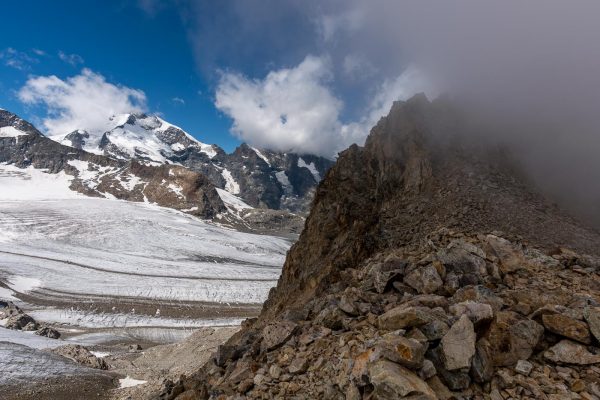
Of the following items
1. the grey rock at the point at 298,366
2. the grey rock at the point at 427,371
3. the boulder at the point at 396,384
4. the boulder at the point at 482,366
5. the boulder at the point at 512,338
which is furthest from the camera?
the grey rock at the point at 298,366

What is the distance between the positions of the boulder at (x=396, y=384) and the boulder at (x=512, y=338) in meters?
1.90

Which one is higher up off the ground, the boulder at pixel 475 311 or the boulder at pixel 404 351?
the boulder at pixel 475 311

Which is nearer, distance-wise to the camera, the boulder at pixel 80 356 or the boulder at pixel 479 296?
the boulder at pixel 479 296

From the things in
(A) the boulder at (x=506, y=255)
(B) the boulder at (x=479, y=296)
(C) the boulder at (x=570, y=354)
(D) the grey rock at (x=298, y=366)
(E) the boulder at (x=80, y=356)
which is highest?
(A) the boulder at (x=506, y=255)

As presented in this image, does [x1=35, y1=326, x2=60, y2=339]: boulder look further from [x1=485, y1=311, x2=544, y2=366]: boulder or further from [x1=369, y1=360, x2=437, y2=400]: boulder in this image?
[x1=485, y1=311, x2=544, y2=366]: boulder

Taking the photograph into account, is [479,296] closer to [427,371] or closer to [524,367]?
[524,367]

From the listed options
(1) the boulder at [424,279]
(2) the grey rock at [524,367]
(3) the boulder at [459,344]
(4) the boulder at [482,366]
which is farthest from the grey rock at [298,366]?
(2) the grey rock at [524,367]

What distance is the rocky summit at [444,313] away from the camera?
25.2 feet

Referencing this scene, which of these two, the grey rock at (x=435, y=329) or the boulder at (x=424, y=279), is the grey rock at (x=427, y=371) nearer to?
the grey rock at (x=435, y=329)

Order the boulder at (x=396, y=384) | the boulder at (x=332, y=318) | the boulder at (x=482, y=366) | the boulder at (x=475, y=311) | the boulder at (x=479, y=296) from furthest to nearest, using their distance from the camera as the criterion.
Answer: the boulder at (x=332, y=318) < the boulder at (x=479, y=296) < the boulder at (x=475, y=311) < the boulder at (x=482, y=366) < the boulder at (x=396, y=384)

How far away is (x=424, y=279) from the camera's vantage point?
1070 cm

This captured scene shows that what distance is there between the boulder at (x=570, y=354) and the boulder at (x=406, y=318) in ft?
7.65

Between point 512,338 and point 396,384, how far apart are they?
114 inches

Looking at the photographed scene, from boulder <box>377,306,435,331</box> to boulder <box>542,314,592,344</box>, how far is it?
236cm
